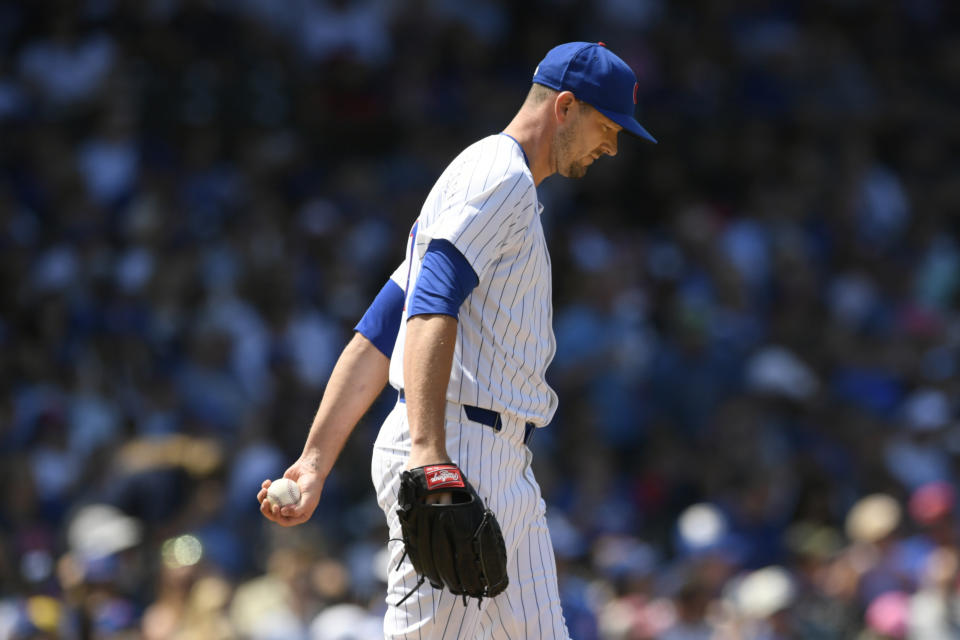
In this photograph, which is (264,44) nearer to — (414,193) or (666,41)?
(414,193)

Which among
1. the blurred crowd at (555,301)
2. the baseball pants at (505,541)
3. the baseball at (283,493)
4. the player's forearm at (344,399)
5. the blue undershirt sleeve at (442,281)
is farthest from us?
the blurred crowd at (555,301)

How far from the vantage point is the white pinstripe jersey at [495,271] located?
3023 mm

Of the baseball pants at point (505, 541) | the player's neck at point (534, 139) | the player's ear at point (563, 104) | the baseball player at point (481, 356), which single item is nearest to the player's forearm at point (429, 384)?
the baseball player at point (481, 356)

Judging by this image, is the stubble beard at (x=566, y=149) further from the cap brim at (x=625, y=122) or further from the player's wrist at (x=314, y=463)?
the player's wrist at (x=314, y=463)

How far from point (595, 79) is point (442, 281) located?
0.67 meters

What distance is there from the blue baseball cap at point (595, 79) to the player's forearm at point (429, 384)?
2.32 ft

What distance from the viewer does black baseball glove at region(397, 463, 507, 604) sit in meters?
2.81

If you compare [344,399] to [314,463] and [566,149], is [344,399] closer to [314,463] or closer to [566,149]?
[314,463]

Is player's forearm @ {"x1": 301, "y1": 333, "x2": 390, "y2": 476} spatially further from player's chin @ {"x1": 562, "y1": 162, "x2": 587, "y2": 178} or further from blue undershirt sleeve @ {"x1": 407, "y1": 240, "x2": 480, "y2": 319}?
player's chin @ {"x1": 562, "y1": 162, "x2": 587, "y2": 178}

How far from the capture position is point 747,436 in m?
8.31

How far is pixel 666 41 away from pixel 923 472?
4258 mm

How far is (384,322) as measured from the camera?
3326mm

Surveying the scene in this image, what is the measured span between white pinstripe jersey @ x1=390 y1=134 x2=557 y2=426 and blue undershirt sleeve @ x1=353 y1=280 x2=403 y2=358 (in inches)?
3.5

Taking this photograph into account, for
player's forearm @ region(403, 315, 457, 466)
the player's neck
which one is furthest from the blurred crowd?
player's forearm @ region(403, 315, 457, 466)
